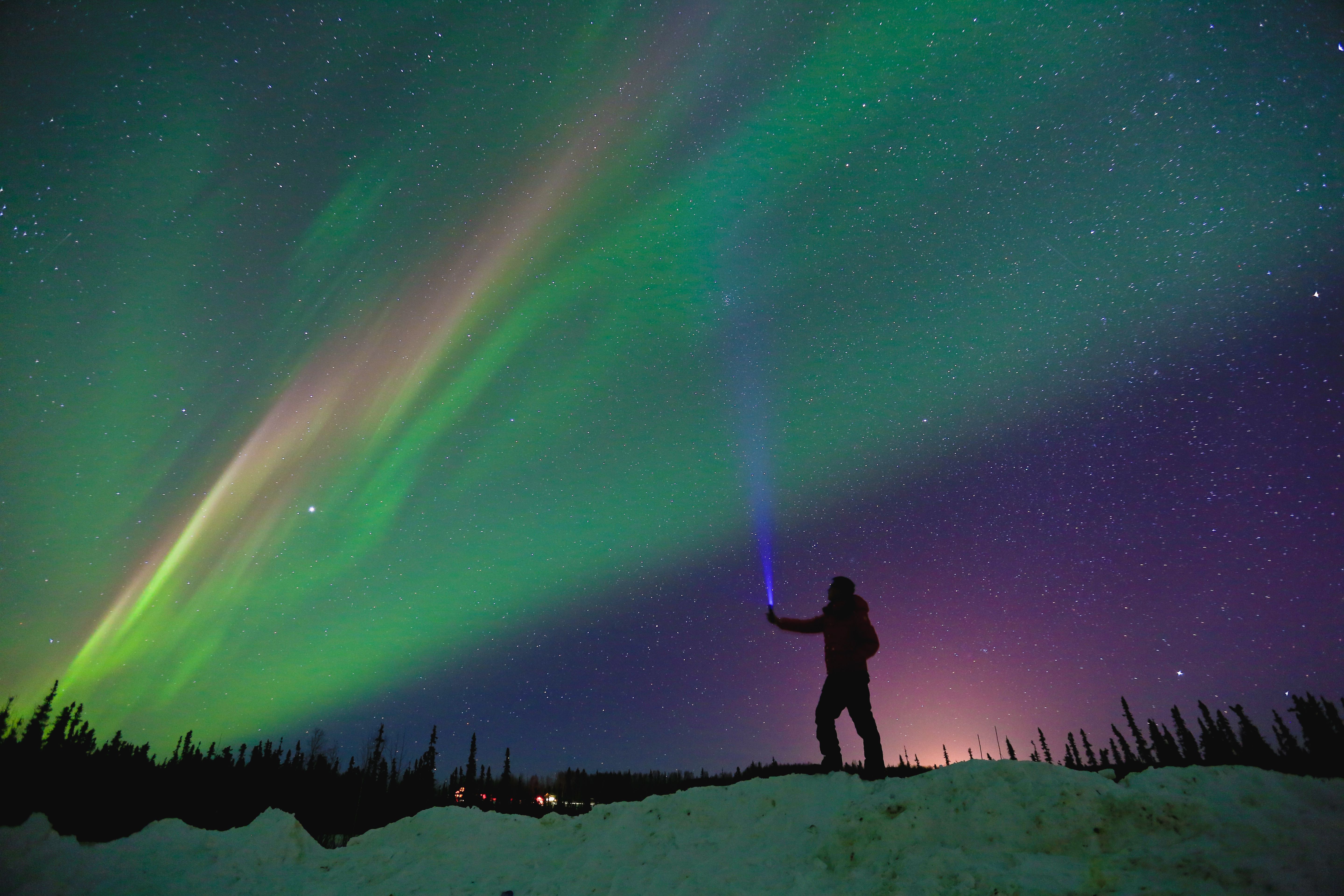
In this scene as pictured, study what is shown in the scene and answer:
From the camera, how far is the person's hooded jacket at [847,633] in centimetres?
1023

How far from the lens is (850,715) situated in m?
10.2

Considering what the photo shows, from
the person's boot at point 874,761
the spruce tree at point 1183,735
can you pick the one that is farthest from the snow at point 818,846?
the spruce tree at point 1183,735

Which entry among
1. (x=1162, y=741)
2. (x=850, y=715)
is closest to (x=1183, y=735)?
(x=1162, y=741)

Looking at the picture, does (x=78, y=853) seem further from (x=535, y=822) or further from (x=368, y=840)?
(x=535, y=822)

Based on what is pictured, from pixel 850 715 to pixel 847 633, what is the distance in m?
1.48

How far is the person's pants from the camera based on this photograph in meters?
Answer: 9.70

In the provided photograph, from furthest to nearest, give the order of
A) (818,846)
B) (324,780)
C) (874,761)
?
(324,780)
(874,761)
(818,846)

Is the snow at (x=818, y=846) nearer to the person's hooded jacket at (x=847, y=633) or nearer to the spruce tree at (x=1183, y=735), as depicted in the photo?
the person's hooded jacket at (x=847, y=633)

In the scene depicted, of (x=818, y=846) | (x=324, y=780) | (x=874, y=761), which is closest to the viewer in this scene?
(x=818, y=846)

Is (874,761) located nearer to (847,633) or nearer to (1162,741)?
(847,633)

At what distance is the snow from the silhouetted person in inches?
46.7

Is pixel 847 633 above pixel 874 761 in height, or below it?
above

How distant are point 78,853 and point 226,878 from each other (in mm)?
2708

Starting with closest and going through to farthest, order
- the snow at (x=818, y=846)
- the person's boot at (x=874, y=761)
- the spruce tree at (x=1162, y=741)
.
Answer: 1. the snow at (x=818, y=846)
2. the person's boot at (x=874, y=761)
3. the spruce tree at (x=1162, y=741)
